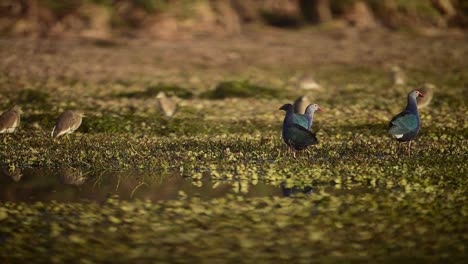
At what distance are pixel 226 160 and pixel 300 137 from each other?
162cm

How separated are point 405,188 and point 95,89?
14466 mm

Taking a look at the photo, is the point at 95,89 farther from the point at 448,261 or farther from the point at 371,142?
the point at 448,261

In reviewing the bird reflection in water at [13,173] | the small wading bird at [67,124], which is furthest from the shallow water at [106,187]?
the small wading bird at [67,124]

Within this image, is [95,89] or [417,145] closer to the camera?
[417,145]

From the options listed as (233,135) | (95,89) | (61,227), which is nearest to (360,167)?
(233,135)

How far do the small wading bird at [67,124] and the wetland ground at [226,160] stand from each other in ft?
0.91

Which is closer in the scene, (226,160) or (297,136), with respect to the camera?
(297,136)

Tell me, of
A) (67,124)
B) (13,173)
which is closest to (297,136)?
(13,173)

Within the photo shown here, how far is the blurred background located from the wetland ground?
2.19 meters

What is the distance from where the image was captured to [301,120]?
18.2m

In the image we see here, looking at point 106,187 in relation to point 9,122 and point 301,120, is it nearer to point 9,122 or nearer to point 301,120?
point 301,120

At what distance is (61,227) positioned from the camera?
40.1ft

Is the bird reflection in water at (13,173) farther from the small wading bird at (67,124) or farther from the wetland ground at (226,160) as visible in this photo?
the small wading bird at (67,124)

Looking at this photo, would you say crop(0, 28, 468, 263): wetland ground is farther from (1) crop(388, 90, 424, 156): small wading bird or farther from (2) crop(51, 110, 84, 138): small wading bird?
(1) crop(388, 90, 424, 156): small wading bird
